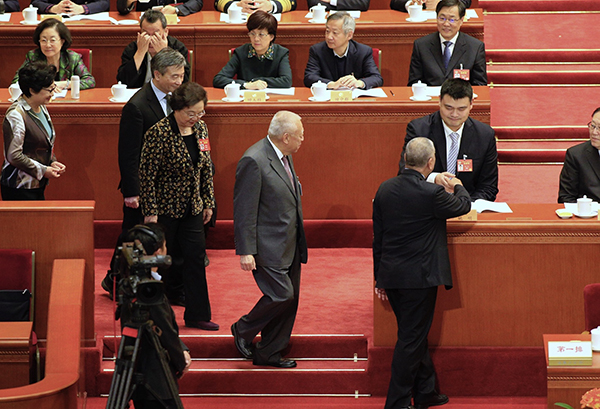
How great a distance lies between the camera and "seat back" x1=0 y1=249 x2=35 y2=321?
4766 millimetres

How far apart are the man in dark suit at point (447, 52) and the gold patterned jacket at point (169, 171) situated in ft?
7.34

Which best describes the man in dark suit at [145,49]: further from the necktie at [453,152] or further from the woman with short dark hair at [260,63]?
the necktie at [453,152]

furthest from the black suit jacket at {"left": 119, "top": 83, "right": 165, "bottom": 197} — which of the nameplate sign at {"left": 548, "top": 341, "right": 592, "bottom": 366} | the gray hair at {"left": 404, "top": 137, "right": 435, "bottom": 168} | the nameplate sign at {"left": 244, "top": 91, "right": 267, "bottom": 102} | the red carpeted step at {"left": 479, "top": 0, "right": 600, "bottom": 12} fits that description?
the red carpeted step at {"left": 479, "top": 0, "right": 600, "bottom": 12}

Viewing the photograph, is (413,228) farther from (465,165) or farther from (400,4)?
(400,4)

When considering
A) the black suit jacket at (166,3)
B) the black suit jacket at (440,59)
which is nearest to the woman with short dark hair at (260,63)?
the black suit jacket at (440,59)

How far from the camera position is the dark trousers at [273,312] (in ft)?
16.0

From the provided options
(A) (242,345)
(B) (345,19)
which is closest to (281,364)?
(A) (242,345)

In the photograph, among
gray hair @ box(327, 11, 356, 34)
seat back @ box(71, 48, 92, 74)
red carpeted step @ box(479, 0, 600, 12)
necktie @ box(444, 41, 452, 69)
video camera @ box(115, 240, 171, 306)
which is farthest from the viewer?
red carpeted step @ box(479, 0, 600, 12)

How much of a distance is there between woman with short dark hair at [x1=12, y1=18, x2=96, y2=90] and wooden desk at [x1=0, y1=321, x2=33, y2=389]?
7.52ft

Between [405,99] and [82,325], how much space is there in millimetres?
2587

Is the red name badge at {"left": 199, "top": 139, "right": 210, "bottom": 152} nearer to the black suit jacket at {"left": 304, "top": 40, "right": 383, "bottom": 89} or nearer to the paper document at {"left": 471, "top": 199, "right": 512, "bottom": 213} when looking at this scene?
the paper document at {"left": 471, "top": 199, "right": 512, "bottom": 213}

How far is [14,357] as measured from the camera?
4.44 m

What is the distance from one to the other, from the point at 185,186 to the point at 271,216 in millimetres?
503

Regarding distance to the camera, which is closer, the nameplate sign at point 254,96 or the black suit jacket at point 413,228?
the black suit jacket at point 413,228
